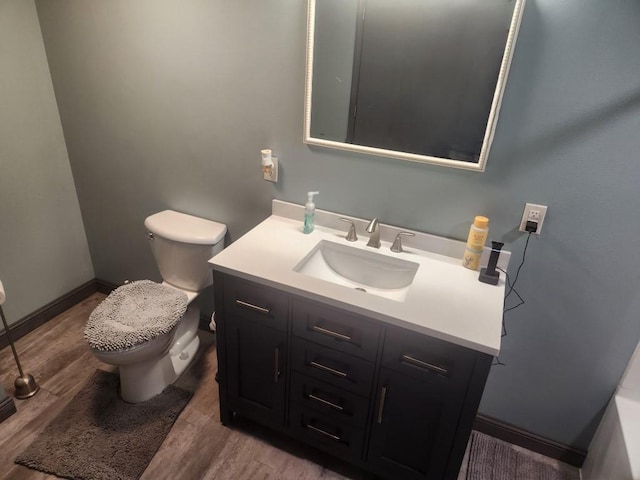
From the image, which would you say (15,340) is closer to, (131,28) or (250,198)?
(250,198)

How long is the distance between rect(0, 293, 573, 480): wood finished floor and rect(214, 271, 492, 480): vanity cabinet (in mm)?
121

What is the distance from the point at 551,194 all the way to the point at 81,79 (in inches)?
83.2

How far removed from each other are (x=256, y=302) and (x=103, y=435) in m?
0.94

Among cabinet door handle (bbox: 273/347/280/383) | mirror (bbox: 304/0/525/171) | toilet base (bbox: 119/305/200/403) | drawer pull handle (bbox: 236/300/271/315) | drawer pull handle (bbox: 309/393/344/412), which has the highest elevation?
mirror (bbox: 304/0/525/171)

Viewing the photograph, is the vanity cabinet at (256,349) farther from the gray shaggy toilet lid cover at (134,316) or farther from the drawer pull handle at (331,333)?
the gray shaggy toilet lid cover at (134,316)

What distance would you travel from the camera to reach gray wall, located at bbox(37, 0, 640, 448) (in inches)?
48.7

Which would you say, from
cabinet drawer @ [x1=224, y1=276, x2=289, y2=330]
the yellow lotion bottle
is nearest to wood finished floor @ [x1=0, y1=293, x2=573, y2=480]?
cabinet drawer @ [x1=224, y1=276, x2=289, y2=330]

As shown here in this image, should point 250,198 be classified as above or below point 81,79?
below

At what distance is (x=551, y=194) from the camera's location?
1366 millimetres

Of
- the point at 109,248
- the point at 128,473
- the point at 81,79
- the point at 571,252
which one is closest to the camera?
the point at 571,252

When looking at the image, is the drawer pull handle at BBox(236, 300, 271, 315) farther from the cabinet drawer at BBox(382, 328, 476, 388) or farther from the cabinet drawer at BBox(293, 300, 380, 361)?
the cabinet drawer at BBox(382, 328, 476, 388)

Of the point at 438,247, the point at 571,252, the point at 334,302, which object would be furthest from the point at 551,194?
the point at 334,302

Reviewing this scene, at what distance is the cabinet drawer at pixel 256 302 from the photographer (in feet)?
4.57

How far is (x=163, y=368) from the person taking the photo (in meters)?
1.89
